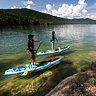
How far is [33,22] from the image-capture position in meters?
121

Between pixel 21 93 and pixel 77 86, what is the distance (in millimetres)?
3941

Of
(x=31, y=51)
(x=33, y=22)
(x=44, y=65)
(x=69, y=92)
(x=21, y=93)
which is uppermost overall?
(x=33, y=22)

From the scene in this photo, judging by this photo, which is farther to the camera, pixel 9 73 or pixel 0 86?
pixel 9 73

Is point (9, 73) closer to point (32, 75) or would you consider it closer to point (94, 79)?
point (32, 75)

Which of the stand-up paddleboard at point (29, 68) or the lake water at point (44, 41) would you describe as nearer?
the stand-up paddleboard at point (29, 68)

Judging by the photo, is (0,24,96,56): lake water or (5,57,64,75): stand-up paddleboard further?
(0,24,96,56): lake water

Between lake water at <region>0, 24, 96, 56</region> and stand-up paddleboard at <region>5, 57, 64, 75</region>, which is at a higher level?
lake water at <region>0, 24, 96, 56</region>

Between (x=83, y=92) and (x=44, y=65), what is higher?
(x=83, y=92)

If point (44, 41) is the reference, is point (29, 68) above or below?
below

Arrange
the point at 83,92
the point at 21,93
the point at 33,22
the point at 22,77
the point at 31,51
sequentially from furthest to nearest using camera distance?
the point at 33,22
the point at 31,51
the point at 22,77
the point at 21,93
the point at 83,92

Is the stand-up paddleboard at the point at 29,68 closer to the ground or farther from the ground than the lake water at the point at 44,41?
closer to the ground

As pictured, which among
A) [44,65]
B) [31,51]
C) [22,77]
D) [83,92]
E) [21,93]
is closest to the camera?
[83,92]

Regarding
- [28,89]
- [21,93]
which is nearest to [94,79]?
[28,89]

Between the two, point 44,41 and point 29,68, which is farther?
point 44,41
